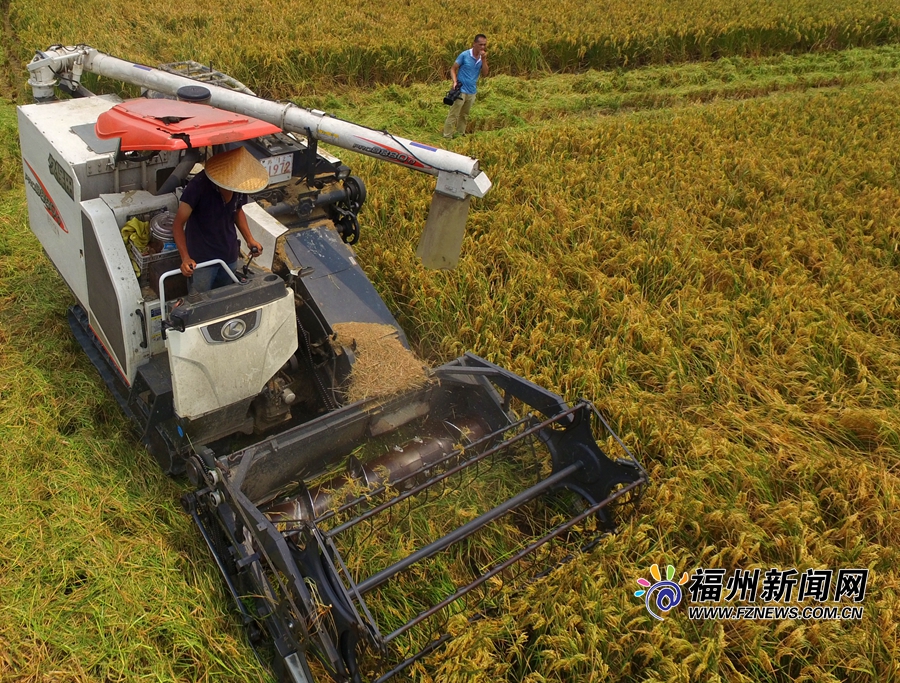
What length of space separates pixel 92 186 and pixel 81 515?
195cm

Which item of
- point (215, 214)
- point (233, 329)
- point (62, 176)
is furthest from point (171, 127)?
point (62, 176)

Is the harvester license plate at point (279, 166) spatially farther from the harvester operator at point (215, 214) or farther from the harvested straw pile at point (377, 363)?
the harvested straw pile at point (377, 363)

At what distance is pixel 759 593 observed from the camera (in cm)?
360

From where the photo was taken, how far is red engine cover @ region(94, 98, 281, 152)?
3645mm

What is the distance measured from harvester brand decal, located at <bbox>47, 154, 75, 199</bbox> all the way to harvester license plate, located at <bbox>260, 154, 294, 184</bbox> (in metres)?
1.16

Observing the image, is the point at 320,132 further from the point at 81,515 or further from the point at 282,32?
the point at 282,32

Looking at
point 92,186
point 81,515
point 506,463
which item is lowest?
point 81,515

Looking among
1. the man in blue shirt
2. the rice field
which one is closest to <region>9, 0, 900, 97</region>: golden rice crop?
the man in blue shirt

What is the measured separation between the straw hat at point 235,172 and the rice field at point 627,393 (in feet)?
6.17

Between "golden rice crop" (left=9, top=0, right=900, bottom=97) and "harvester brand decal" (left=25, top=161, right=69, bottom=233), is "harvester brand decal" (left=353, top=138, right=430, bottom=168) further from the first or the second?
"golden rice crop" (left=9, top=0, right=900, bottom=97)

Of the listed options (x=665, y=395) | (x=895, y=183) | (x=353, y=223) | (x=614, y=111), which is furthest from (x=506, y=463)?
(x=614, y=111)

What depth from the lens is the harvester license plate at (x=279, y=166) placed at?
4883 millimetres

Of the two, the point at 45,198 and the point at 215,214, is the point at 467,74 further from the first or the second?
the point at 215,214

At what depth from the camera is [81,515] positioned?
4098mm
